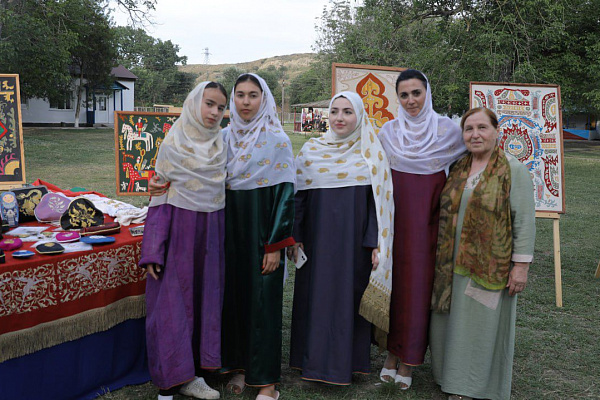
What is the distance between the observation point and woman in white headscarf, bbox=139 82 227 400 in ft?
7.90

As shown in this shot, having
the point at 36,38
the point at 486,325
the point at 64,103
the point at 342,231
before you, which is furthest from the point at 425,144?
the point at 64,103

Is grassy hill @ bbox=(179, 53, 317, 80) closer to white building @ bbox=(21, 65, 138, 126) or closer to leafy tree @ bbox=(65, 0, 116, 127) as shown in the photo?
white building @ bbox=(21, 65, 138, 126)

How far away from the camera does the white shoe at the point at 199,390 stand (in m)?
2.55

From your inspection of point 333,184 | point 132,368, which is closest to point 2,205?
point 132,368

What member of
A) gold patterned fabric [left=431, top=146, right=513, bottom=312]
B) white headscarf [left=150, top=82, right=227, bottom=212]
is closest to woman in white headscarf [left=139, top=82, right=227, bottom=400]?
white headscarf [left=150, top=82, right=227, bottom=212]

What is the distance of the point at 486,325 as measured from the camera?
2525mm

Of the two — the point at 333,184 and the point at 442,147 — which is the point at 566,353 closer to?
the point at 442,147

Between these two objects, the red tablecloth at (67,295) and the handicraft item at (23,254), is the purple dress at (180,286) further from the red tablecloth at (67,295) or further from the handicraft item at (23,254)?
the handicraft item at (23,254)

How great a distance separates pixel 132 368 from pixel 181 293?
2.18 feet

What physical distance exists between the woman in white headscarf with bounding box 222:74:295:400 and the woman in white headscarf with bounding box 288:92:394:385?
7.5 inches

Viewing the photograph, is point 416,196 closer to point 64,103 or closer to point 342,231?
point 342,231

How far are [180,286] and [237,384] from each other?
655mm

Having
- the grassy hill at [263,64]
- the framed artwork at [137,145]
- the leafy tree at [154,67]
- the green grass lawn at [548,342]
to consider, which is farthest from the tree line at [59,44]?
the grassy hill at [263,64]

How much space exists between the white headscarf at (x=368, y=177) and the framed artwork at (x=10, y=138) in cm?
261
